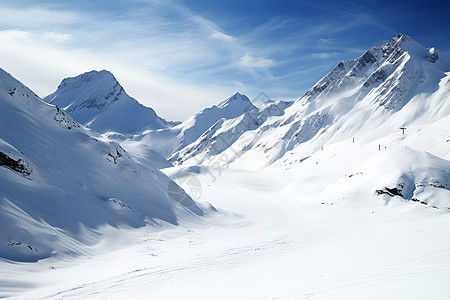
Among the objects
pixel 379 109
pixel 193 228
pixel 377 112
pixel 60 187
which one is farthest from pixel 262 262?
pixel 379 109

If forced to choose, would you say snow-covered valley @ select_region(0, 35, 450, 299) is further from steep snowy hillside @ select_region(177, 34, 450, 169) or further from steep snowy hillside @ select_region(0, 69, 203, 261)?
steep snowy hillside @ select_region(177, 34, 450, 169)

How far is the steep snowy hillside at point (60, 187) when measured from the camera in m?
16.3

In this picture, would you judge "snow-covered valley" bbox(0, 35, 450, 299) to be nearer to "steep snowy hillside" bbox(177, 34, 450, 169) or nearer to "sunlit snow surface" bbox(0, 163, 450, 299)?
"sunlit snow surface" bbox(0, 163, 450, 299)

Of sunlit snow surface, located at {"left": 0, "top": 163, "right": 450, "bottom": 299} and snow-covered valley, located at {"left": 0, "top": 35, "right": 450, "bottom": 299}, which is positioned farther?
snow-covered valley, located at {"left": 0, "top": 35, "right": 450, "bottom": 299}

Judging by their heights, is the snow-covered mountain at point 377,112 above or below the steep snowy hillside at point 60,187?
above

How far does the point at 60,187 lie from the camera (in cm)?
2116

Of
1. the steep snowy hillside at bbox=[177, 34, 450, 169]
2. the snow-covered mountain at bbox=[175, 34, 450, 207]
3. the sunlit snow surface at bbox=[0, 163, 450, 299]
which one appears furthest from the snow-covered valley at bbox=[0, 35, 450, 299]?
the steep snowy hillside at bbox=[177, 34, 450, 169]

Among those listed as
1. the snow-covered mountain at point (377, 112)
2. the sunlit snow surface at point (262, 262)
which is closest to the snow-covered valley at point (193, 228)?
the sunlit snow surface at point (262, 262)

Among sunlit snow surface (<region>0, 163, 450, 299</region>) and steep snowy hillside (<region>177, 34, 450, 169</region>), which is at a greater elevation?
steep snowy hillside (<region>177, 34, 450, 169</region>)

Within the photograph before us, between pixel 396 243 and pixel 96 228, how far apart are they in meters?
19.3

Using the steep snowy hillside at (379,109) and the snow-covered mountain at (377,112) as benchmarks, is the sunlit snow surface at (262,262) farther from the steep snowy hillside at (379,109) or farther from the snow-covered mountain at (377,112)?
the steep snowy hillside at (379,109)

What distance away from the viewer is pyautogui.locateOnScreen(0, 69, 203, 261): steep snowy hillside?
643 inches

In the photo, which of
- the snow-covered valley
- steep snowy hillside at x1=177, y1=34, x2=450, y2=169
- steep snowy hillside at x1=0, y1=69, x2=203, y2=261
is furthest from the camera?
steep snowy hillside at x1=177, y1=34, x2=450, y2=169

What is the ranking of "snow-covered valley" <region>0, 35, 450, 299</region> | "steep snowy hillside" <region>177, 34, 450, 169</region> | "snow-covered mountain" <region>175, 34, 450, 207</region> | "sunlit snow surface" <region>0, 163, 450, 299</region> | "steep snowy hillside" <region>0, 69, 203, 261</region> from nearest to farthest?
1. "sunlit snow surface" <region>0, 163, 450, 299</region>
2. "snow-covered valley" <region>0, 35, 450, 299</region>
3. "steep snowy hillside" <region>0, 69, 203, 261</region>
4. "snow-covered mountain" <region>175, 34, 450, 207</region>
5. "steep snowy hillside" <region>177, 34, 450, 169</region>
